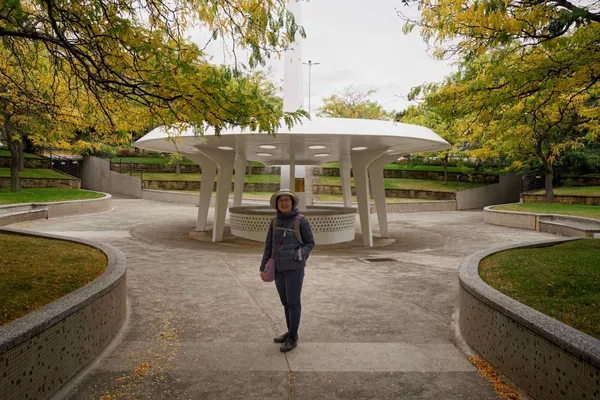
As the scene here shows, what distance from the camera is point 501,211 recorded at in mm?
23297

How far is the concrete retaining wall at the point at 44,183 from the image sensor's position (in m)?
32.0

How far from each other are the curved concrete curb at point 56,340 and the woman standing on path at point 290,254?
1.88m

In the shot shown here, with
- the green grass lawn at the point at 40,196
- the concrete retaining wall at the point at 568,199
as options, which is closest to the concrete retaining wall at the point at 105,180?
the green grass lawn at the point at 40,196

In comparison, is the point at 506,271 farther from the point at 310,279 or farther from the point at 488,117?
the point at 310,279

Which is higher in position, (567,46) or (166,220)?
(567,46)

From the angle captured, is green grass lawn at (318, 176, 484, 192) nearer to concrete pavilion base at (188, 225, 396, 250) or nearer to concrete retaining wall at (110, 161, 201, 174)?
A: concrete retaining wall at (110, 161, 201, 174)

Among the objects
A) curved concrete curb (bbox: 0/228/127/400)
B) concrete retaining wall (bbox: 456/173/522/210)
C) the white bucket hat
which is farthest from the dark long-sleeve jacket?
concrete retaining wall (bbox: 456/173/522/210)

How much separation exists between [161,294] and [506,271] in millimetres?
5591

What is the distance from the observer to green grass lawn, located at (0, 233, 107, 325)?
5.11 metres

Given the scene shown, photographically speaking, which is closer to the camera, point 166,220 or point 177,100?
point 177,100

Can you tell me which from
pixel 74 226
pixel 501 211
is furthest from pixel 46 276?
pixel 501 211

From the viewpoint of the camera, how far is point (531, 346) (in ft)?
14.3

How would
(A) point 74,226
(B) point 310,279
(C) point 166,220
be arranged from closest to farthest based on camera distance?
1. (B) point 310,279
2. (A) point 74,226
3. (C) point 166,220

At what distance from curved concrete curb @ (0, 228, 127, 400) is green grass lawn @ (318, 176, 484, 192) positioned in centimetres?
3321
